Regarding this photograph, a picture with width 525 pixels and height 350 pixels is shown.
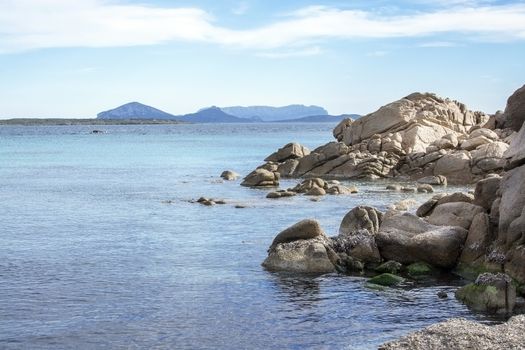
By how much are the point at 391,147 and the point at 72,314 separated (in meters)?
57.0

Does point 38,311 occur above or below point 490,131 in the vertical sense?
below

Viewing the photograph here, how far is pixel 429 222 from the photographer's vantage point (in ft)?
113

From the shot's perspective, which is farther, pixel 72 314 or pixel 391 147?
pixel 391 147

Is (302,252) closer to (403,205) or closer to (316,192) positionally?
(403,205)

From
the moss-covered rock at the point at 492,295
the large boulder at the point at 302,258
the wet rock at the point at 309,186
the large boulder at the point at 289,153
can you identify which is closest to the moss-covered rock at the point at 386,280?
the large boulder at the point at 302,258

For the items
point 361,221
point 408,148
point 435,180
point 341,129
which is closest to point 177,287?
point 361,221

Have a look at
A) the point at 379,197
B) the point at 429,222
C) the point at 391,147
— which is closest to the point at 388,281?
the point at 429,222

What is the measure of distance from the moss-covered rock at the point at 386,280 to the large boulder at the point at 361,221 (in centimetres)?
603

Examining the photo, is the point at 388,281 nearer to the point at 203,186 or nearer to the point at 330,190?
the point at 330,190

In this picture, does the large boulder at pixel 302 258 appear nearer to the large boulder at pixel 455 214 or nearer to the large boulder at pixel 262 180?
the large boulder at pixel 455 214

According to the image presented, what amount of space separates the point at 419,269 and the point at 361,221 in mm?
5855

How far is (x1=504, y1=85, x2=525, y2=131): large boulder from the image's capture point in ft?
110

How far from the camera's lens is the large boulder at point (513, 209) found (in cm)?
2814

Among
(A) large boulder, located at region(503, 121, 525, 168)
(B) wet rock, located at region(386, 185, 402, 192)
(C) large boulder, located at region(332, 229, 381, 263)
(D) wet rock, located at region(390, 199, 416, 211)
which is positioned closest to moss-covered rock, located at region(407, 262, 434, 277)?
(C) large boulder, located at region(332, 229, 381, 263)
